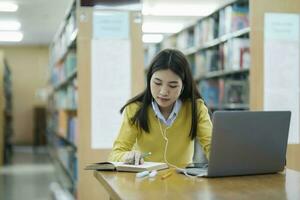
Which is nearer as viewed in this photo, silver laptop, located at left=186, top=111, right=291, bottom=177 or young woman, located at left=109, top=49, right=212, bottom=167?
silver laptop, located at left=186, top=111, right=291, bottom=177

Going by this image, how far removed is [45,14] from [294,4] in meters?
6.10

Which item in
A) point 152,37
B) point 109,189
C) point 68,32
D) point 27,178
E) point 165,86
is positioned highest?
point 152,37

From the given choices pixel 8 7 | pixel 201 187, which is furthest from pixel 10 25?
pixel 201 187

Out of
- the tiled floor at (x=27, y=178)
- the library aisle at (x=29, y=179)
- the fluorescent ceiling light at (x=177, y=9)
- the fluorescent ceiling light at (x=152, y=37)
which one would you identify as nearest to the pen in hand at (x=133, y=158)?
the library aisle at (x=29, y=179)

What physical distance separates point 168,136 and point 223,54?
2856 millimetres

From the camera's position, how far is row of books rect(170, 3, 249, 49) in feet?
14.4

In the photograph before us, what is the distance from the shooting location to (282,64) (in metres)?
3.25

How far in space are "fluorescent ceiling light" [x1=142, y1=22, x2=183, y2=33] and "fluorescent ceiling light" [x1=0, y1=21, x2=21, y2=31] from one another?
8.52 ft

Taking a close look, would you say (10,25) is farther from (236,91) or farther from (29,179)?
(236,91)

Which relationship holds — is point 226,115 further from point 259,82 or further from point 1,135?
point 1,135

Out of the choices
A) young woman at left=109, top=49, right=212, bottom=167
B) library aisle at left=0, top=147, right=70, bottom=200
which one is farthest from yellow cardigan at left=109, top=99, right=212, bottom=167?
library aisle at left=0, top=147, right=70, bottom=200

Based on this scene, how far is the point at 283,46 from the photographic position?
324cm

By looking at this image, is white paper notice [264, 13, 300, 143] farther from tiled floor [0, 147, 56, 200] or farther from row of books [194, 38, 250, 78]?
tiled floor [0, 147, 56, 200]

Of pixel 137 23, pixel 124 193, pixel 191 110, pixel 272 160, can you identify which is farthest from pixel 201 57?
pixel 124 193
